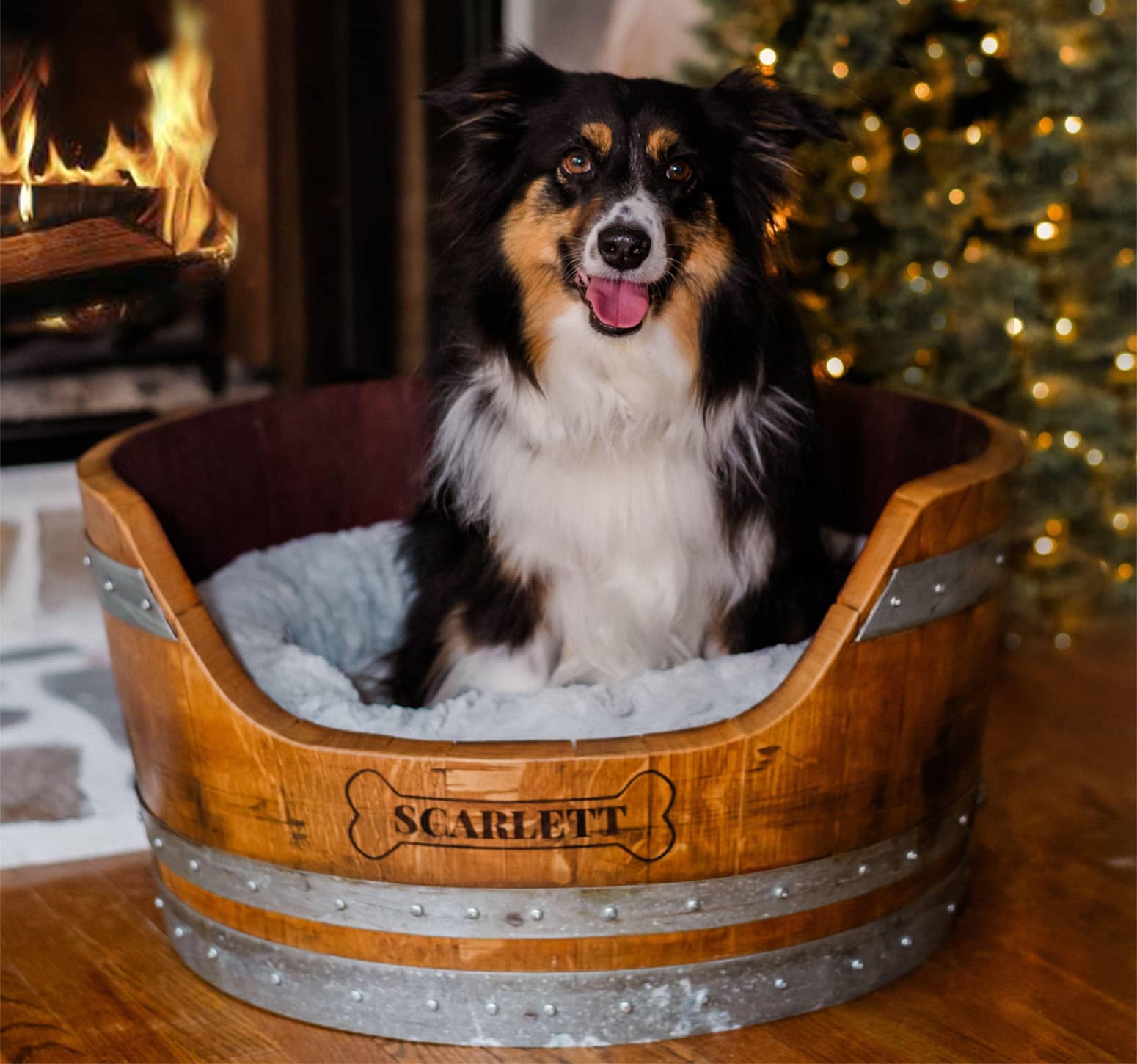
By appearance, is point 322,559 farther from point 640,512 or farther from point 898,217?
point 898,217

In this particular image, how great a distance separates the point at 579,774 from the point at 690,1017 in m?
0.38

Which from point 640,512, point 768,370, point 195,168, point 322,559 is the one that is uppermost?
point 195,168

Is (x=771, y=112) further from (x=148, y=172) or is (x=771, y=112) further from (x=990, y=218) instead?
(x=990, y=218)

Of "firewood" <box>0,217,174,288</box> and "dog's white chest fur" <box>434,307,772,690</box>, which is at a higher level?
"firewood" <box>0,217,174,288</box>

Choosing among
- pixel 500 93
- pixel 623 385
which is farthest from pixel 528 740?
pixel 500 93

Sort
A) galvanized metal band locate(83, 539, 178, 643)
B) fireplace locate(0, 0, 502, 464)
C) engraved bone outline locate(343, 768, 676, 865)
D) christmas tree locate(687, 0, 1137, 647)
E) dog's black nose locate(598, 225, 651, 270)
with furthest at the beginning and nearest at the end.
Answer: fireplace locate(0, 0, 502, 464) → christmas tree locate(687, 0, 1137, 647) → dog's black nose locate(598, 225, 651, 270) → galvanized metal band locate(83, 539, 178, 643) → engraved bone outline locate(343, 768, 676, 865)

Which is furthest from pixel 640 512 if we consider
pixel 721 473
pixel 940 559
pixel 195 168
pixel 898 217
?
pixel 898 217

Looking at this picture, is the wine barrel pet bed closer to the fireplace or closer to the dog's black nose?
the dog's black nose

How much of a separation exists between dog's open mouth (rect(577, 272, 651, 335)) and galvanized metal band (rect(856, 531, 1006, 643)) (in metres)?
0.54

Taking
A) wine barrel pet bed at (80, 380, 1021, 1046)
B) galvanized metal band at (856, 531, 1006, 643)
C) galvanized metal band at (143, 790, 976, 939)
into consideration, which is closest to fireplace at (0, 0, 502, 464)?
wine barrel pet bed at (80, 380, 1021, 1046)

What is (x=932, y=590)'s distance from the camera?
1617 mm

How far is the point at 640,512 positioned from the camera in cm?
190

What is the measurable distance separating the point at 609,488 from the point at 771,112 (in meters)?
0.58

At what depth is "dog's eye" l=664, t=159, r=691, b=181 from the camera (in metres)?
1.86
